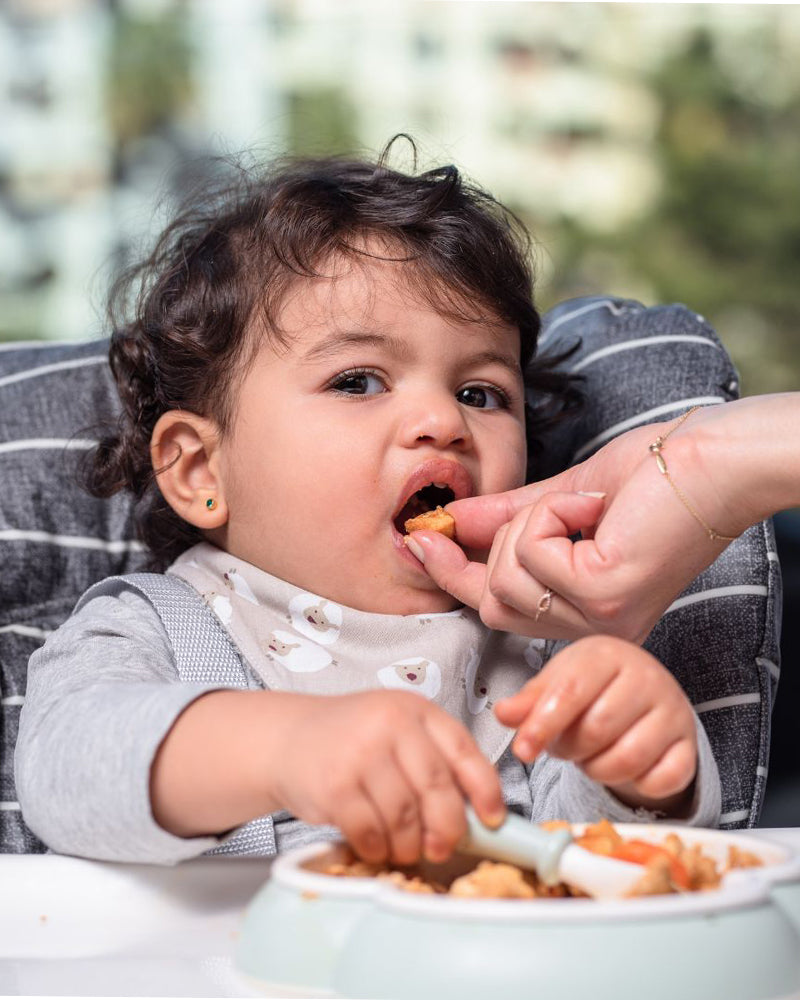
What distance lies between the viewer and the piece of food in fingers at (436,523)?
102 cm

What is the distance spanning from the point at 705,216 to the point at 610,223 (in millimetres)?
699

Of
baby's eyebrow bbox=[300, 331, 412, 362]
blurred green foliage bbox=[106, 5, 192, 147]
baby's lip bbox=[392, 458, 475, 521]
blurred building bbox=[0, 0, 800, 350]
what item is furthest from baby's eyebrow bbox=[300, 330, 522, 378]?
blurred green foliage bbox=[106, 5, 192, 147]

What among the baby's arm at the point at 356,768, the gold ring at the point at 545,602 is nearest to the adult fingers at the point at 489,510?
the gold ring at the point at 545,602

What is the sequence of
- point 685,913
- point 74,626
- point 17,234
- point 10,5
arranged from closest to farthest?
point 685,913 → point 74,626 → point 10,5 → point 17,234

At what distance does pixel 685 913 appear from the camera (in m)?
0.56

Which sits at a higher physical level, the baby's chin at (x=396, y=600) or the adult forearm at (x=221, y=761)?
the adult forearm at (x=221, y=761)

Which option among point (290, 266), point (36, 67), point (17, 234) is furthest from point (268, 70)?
point (290, 266)

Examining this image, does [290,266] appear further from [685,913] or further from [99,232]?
[99,232]

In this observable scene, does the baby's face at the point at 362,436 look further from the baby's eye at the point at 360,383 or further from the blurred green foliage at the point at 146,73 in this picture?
the blurred green foliage at the point at 146,73

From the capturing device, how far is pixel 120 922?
790 millimetres

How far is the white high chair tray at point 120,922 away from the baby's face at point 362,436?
31cm

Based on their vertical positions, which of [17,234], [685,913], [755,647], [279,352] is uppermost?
[279,352]

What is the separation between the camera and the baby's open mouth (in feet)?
3.54

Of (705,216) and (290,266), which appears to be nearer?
(290,266)
